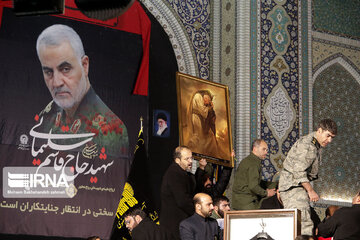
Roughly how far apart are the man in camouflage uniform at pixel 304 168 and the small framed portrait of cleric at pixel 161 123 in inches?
104

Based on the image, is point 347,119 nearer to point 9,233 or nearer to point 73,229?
point 73,229

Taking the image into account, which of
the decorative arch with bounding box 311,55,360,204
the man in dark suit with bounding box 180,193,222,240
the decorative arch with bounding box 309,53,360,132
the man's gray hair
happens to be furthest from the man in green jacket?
the man's gray hair

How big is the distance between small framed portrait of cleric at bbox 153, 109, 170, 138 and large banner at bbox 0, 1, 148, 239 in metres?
0.26

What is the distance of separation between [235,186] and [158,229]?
1.63 metres

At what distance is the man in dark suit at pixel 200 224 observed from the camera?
5.49 meters

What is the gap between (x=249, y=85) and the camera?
27.5ft

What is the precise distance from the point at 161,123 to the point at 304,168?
9.40 ft

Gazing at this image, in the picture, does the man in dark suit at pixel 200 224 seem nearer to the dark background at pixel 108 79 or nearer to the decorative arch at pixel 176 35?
the dark background at pixel 108 79

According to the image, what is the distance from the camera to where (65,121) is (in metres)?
7.68

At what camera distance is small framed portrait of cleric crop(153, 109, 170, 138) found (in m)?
8.28

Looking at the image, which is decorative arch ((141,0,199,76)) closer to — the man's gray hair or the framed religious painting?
the man's gray hair

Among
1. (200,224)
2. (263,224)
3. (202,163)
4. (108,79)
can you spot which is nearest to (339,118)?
(202,163)

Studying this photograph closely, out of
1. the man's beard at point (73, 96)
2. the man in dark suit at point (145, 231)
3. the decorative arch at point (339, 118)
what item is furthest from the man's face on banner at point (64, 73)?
the decorative arch at point (339, 118)

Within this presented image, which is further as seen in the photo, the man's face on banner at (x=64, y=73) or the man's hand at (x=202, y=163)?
the man's face on banner at (x=64, y=73)
